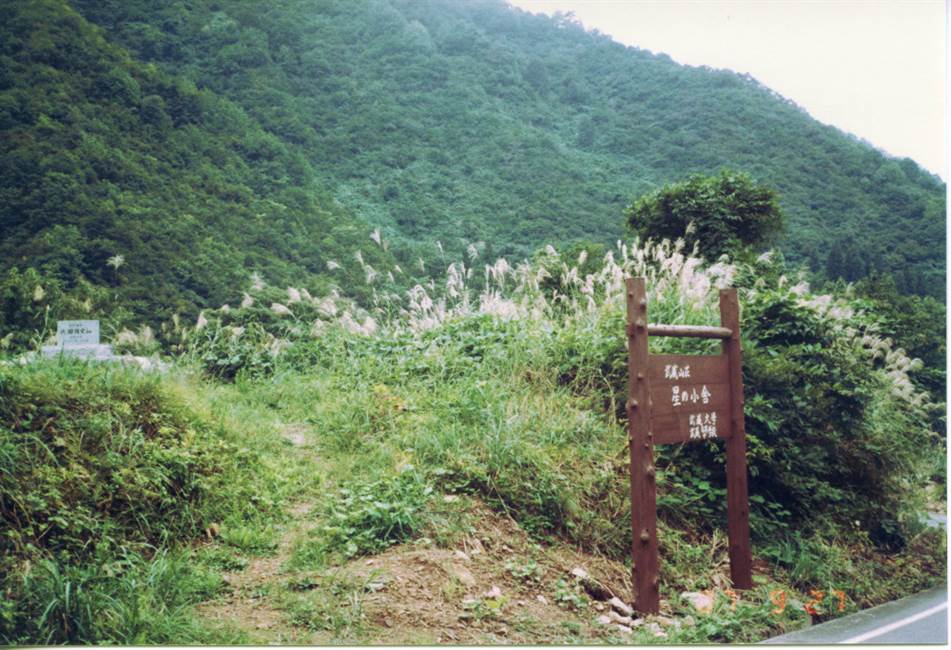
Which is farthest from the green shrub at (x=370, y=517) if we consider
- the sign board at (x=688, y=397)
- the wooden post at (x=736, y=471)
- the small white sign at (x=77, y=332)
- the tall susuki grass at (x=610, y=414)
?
the small white sign at (x=77, y=332)

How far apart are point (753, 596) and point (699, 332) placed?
1.26m

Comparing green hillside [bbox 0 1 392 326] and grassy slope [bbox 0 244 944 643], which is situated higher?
green hillside [bbox 0 1 392 326]

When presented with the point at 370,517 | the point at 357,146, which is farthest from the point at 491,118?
the point at 370,517

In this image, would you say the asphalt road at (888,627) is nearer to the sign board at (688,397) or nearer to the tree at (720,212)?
the sign board at (688,397)

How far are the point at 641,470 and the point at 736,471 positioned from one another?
77 centimetres

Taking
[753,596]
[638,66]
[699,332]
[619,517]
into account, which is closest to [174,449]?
[619,517]

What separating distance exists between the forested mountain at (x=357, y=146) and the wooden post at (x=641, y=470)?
170 inches

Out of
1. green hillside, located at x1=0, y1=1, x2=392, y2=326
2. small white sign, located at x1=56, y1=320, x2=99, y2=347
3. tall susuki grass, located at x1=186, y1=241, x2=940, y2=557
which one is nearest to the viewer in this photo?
tall susuki grass, located at x1=186, y1=241, x2=940, y2=557

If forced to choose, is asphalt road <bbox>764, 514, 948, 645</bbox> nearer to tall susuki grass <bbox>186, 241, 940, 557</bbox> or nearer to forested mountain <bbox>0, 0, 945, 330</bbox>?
tall susuki grass <bbox>186, 241, 940, 557</bbox>

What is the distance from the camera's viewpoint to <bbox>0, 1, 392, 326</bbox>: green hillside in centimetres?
808

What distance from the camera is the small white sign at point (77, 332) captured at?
4336 mm

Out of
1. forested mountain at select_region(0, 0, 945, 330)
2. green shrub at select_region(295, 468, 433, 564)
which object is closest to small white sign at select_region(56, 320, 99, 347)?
green shrub at select_region(295, 468, 433, 564)

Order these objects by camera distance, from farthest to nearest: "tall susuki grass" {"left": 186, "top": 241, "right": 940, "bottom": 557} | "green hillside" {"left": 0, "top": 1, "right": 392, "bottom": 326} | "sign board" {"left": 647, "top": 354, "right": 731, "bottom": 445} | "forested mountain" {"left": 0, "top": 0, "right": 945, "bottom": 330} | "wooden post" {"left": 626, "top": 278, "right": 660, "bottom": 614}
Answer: "forested mountain" {"left": 0, "top": 0, "right": 945, "bottom": 330}, "green hillside" {"left": 0, "top": 1, "right": 392, "bottom": 326}, "tall susuki grass" {"left": 186, "top": 241, "right": 940, "bottom": 557}, "sign board" {"left": 647, "top": 354, "right": 731, "bottom": 445}, "wooden post" {"left": 626, "top": 278, "right": 660, "bottom": 614}

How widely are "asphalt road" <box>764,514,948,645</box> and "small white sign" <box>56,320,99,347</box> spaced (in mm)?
4099
